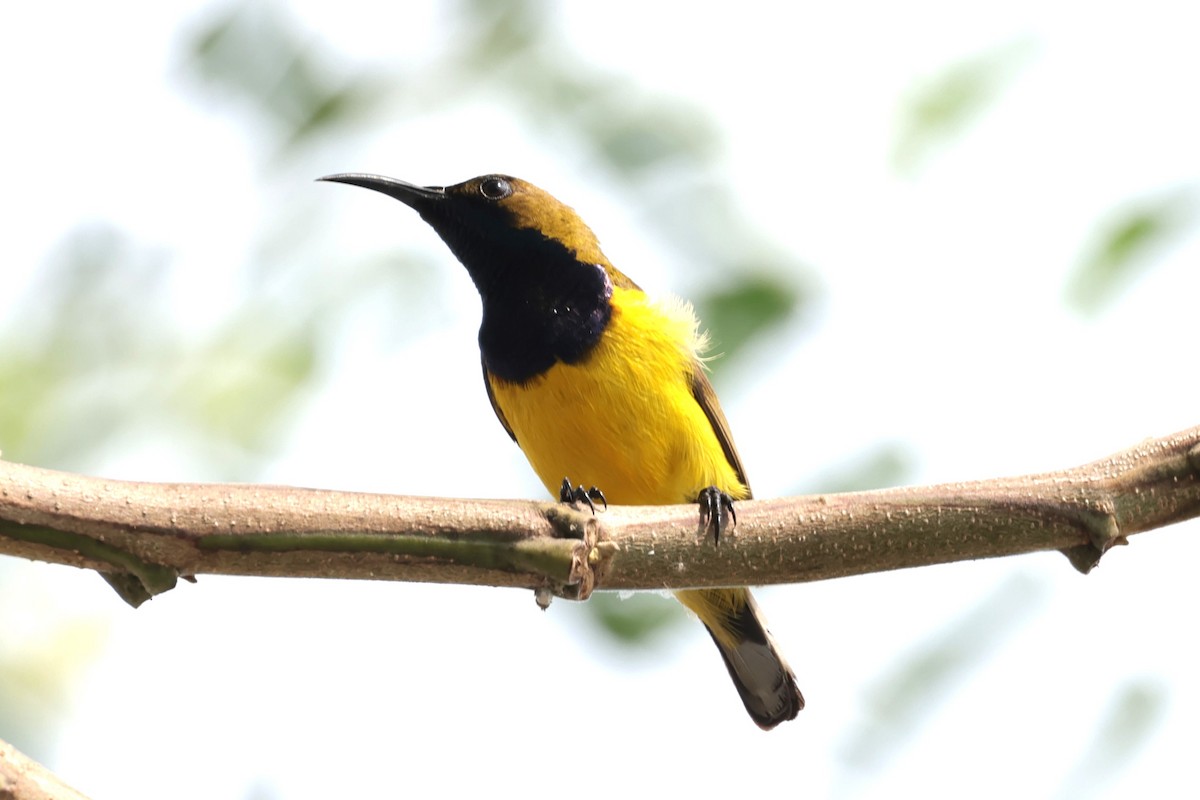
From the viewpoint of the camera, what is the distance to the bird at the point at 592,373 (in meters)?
4.87

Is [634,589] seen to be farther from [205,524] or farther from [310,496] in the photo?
[205,524]

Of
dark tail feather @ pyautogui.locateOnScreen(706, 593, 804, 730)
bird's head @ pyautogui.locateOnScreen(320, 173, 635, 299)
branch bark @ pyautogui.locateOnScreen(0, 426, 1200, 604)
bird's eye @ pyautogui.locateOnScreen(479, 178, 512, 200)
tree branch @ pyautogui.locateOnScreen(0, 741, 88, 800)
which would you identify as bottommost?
tree branch @ pyautogui.locateOnScreen(0, 741, 88, 800)

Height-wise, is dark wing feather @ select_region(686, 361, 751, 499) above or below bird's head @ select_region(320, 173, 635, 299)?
below

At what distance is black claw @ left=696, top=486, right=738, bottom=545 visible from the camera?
3.04 metres

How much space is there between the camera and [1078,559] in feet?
9.99

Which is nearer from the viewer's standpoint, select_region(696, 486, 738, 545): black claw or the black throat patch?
select_region(696, 486, 738, 545): black claw

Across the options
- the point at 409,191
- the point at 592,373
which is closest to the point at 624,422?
the point at 592,373

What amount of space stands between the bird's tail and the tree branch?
11.2 ft

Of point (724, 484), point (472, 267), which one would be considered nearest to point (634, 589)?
point (724, 484)

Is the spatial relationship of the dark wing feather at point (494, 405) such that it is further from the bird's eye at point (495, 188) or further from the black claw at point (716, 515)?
the black claw at point (716, 515)

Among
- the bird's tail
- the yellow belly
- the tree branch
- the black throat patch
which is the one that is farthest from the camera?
the bird's tail

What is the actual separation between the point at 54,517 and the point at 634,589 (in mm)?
1313

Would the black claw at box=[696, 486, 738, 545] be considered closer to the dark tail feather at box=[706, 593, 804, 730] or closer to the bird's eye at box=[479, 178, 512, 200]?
the dark tail feather at box=[706, 593, 804, 730]

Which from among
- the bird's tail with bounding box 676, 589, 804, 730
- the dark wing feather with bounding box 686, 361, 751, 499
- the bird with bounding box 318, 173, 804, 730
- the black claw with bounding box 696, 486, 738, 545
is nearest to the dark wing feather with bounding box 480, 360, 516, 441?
the bird with bounding box 318, 173, 804, 730
